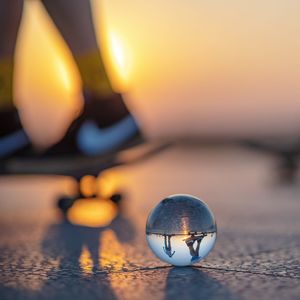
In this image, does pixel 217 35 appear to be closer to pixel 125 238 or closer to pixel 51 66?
pixel 51 66

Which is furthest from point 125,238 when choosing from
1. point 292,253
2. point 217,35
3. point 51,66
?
point 217,35

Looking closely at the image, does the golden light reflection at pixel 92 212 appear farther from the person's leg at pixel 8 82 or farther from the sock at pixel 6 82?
the sock at pixel 6 82

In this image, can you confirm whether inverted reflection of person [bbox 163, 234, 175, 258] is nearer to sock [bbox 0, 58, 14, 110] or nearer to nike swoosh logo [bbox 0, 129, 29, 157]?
nike swoosh logo [bbox 0, 129, 29, 157]

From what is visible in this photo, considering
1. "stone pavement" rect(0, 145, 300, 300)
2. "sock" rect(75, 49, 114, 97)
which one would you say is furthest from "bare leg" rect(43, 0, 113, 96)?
Answer: "stone pavement" rect(0, 145, 300, 300)

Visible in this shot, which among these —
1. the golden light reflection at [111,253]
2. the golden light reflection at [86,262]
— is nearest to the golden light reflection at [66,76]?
the golden light reflection at [111,253]

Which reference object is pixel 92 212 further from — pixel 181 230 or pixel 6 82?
pixel 181 230

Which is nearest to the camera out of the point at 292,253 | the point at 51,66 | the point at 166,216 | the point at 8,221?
the point at 166,216

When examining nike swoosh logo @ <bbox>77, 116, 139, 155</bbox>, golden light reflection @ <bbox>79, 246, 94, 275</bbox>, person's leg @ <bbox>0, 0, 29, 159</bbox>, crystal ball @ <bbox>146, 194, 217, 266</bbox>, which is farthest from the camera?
person's leg @ <bbox>0, 0, 29, 159</bbox>
